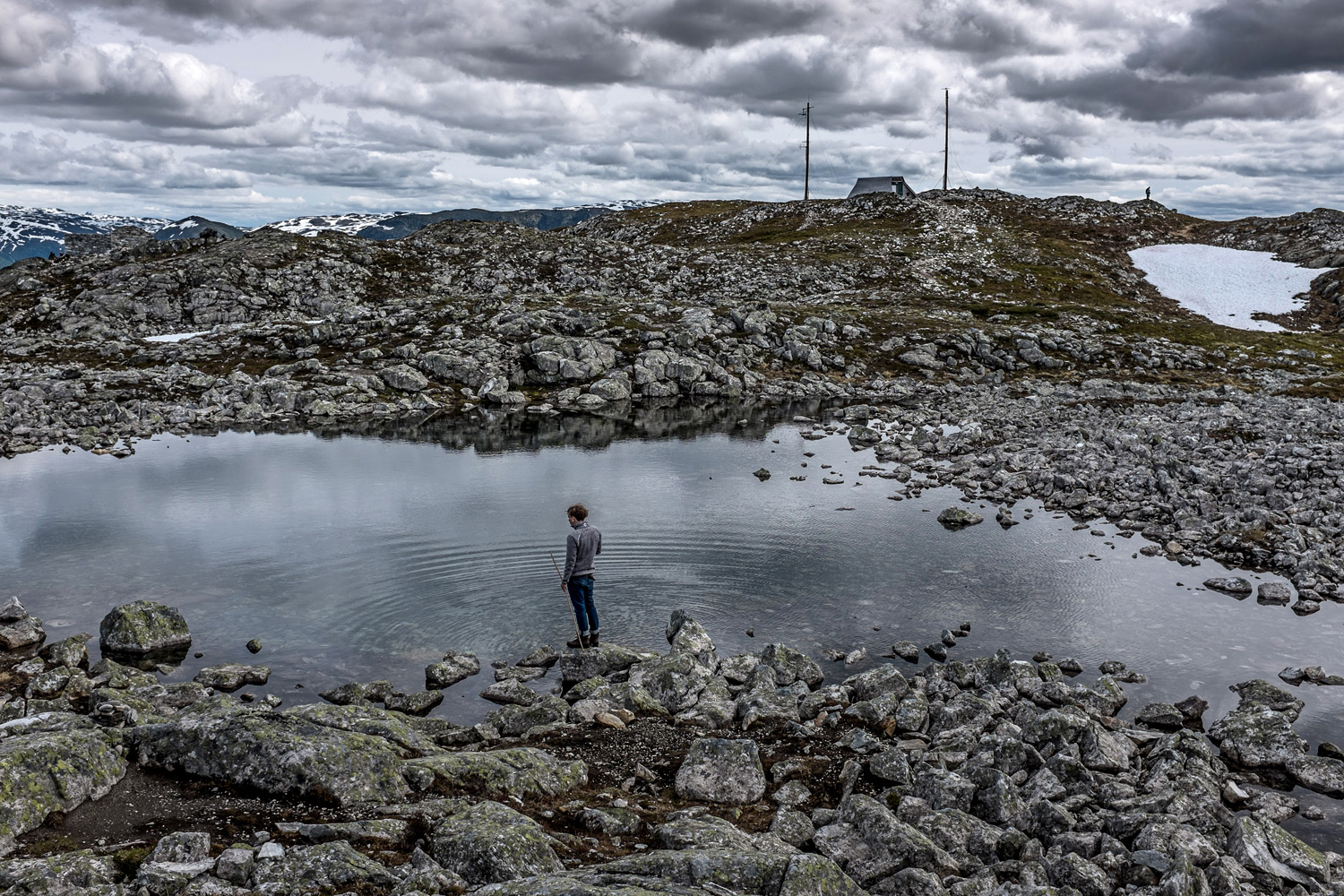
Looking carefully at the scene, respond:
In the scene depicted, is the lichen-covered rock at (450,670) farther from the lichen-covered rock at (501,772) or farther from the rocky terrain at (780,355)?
the rocky terrain at (780,355)

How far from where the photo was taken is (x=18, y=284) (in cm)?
10756

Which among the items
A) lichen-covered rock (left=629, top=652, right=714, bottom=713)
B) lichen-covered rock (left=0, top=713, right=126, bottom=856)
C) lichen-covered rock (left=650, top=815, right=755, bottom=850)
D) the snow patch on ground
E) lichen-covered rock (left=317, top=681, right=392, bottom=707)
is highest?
the snow patch on ground

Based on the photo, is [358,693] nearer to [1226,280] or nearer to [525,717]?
[525,717]

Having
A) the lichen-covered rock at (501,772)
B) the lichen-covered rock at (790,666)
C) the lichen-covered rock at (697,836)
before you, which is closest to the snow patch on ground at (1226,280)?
the lichen-covered rock at (790,666)

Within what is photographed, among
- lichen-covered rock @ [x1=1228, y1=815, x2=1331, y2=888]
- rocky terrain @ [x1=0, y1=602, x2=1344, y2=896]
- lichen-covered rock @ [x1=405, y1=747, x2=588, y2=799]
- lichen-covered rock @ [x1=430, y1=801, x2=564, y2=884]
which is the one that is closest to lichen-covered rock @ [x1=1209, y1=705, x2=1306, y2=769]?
rocky terrain @ [x1=0, y1=602, x2=1344, y2=896]

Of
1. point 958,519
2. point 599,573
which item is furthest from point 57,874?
point 958,519

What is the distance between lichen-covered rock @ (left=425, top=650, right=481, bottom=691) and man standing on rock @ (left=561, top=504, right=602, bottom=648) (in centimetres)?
289

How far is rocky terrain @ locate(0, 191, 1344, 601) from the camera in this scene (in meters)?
42.5

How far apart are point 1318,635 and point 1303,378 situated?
65665mm

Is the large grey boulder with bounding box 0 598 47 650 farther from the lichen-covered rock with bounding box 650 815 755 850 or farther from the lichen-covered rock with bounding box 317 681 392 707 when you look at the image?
the lichen-covered rock with bounding box 650 815 755 850

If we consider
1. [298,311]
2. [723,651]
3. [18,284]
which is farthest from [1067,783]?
[18,284]

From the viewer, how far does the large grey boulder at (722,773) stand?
1619cm

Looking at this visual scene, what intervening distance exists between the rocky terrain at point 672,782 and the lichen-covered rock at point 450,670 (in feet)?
0.28

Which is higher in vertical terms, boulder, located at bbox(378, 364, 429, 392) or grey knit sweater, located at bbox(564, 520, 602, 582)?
boulder, located at bbox(378, 364, 429, 392)
